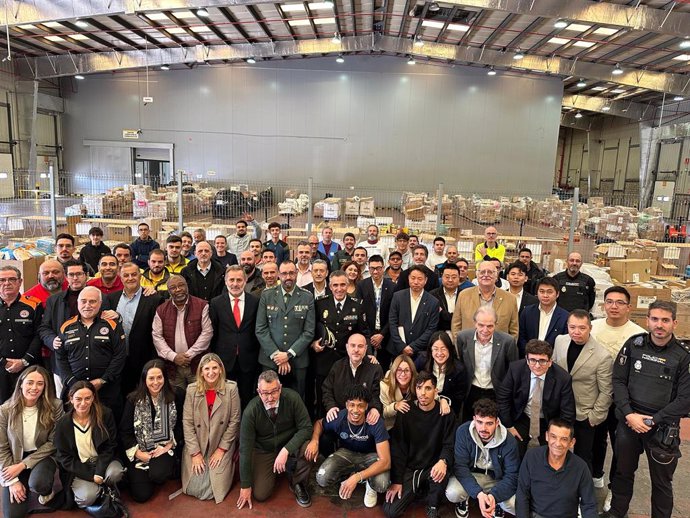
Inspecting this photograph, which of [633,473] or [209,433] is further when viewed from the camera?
[209,433]

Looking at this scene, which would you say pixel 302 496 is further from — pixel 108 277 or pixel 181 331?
pixel 108 277

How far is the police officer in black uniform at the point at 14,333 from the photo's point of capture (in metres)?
4.05

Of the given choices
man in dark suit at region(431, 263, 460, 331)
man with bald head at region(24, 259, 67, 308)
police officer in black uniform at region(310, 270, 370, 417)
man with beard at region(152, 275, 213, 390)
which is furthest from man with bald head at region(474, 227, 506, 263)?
man with bald head at region(24, 259, 67, 308)

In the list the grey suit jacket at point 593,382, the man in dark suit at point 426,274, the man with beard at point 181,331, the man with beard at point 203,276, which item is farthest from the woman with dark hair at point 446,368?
the man with beard at point 203,276

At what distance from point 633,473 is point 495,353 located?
1.29 m

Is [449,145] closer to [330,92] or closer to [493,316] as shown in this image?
[330,92]

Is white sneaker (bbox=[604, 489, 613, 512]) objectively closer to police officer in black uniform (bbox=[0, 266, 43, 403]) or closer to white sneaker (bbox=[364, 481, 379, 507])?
white sneaker (bbox=[364, 481, 379, 507])

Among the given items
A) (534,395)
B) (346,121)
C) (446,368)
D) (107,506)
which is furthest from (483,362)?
(346,121)

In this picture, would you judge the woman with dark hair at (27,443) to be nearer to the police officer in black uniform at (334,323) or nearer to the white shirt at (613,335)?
the police officer in black uniform at (334,323)

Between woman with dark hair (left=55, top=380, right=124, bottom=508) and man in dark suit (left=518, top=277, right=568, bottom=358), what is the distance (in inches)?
145

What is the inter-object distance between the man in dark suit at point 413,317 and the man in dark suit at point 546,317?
0.85 meters

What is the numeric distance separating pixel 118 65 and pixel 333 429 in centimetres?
2036

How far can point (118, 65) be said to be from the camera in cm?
1933

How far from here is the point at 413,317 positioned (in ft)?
14.9
